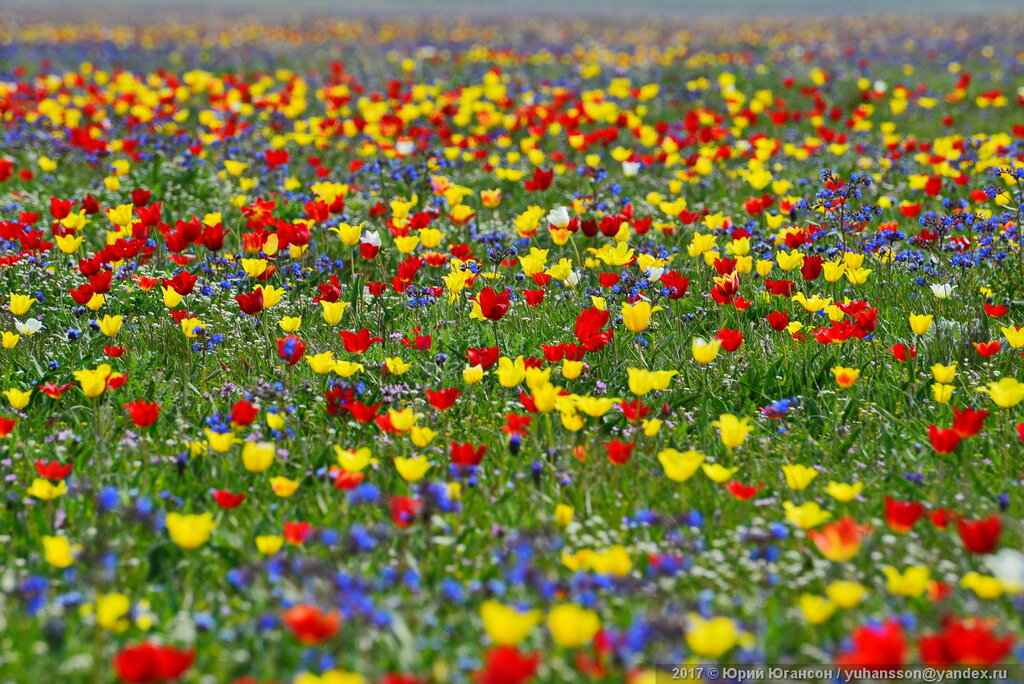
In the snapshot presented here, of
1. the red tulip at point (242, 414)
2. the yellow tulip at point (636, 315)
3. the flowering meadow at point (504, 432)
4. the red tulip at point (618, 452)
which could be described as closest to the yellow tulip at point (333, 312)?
the flowering meadow at point (504, 432)

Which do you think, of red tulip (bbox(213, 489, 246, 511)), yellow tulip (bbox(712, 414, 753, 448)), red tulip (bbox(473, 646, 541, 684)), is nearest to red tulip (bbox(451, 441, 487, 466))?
red tulip (bbox(213, 489, 246, 511))

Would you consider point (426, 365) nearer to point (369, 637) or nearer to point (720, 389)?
point (720, 389)

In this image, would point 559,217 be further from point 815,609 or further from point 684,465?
point 815,609

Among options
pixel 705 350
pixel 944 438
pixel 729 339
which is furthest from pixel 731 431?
pixel 729 339

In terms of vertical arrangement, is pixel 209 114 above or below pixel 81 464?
above

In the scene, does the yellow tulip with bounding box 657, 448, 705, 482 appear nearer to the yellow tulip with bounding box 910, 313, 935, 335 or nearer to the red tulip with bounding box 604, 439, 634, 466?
the red tulip with bounding box 604, 439, 634, 466

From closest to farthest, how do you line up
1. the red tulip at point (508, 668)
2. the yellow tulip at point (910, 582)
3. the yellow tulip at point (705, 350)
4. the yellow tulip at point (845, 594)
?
the red tulip at point (508, 668) < the yellow tulip at point (845, 594) < the yellow tulip at point (910, 582) < the yellow tulip at point (705, 350)

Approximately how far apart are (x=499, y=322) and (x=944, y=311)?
2.12 meters

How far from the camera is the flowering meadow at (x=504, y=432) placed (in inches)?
100

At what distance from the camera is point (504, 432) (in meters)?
3.86

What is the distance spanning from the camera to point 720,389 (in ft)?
14.0

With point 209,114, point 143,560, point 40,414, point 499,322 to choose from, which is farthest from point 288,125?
point 143,560

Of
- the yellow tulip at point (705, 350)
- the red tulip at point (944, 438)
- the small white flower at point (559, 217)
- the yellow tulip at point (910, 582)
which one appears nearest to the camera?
the yellow tulip at point (910, 582)

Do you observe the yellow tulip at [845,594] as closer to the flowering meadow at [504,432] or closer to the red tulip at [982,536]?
the flowering meadow at [504,432]
